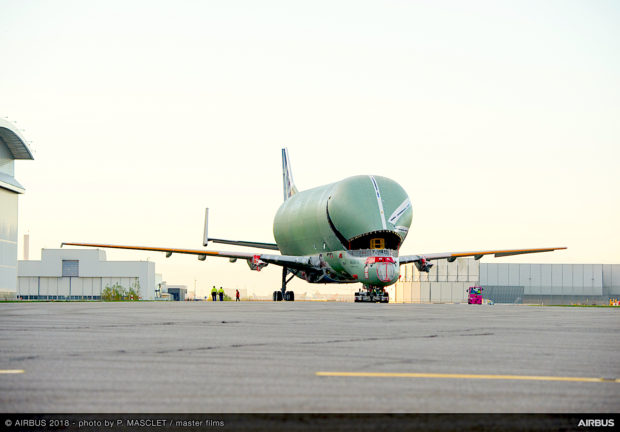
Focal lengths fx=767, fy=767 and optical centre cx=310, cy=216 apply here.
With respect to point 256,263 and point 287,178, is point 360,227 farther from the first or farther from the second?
point 287,178

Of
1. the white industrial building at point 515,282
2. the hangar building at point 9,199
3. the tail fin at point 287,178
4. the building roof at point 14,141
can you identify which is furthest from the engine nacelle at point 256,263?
the white industrial building at point 515,282

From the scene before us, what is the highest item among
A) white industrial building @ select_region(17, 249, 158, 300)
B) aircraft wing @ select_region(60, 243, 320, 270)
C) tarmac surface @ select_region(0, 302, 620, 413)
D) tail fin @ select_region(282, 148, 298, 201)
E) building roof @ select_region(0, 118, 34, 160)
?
building roof @ select_region(0, 118, 34, 160)

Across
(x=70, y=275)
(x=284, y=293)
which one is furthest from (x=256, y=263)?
(x=70, y=275)

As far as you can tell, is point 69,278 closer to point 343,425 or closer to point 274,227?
point 274,227

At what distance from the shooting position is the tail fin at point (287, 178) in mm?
61534

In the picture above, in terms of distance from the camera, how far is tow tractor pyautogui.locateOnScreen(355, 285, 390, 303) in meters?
39.6

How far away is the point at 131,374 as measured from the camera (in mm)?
6270

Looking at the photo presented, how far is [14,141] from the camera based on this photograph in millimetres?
65812

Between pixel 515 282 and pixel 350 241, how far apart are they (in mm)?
68888

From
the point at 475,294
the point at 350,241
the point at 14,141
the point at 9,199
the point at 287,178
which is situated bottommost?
the point at 475,294

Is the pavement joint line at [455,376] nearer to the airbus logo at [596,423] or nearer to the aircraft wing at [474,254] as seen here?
the airbus logo at [596,423]

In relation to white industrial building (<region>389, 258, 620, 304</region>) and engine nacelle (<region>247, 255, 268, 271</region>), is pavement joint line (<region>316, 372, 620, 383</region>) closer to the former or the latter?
engine nacelle (<region>247, 255, 268, 271</region>)

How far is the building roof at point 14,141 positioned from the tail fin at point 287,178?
892 inches

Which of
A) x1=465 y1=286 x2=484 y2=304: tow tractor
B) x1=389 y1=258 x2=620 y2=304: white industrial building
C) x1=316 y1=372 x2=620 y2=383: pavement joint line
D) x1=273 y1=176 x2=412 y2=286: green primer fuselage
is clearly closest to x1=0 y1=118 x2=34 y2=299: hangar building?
x1=273 y1=176 x2=412 y2=286: green primer fuselage
